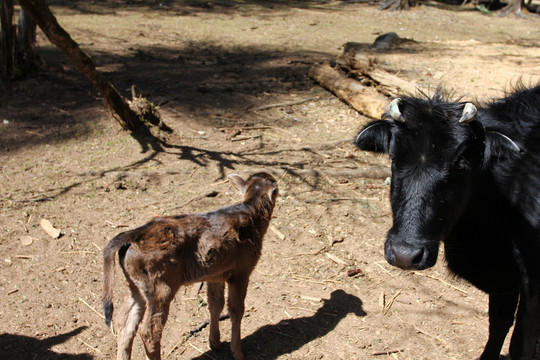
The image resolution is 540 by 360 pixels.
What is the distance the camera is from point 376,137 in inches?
152

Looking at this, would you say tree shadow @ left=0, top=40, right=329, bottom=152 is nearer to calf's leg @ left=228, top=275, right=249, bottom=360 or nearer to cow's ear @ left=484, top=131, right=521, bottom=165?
calf's leg @ left=228, top=275, right=249, bottom=360

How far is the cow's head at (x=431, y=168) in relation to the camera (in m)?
3.39

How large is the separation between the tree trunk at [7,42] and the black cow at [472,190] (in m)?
7.65

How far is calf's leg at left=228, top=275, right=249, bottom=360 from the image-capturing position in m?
4.38

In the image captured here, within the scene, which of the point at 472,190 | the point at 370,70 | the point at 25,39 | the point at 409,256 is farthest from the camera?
the point at 370,70

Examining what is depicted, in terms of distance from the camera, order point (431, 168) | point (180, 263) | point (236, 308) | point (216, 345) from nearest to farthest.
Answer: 1. point (431, 168)
2. point (180, 263)
3. point (236, 308)
4. point (216, 345)

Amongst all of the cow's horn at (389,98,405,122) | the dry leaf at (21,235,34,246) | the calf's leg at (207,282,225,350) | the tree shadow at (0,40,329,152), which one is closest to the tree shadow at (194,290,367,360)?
the calf's leg at (207,282,225,350)

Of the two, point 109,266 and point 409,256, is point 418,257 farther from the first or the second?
point 109,266

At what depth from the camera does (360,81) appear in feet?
32.7

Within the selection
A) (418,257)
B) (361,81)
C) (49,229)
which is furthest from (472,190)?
(361,81)

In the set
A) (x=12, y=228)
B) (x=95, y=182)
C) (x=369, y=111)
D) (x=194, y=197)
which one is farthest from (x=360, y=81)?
(x=12, y=228)

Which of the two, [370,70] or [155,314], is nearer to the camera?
[155,314]

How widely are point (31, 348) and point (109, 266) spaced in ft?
4.26

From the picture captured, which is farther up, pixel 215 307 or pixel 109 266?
pixel 109 266
